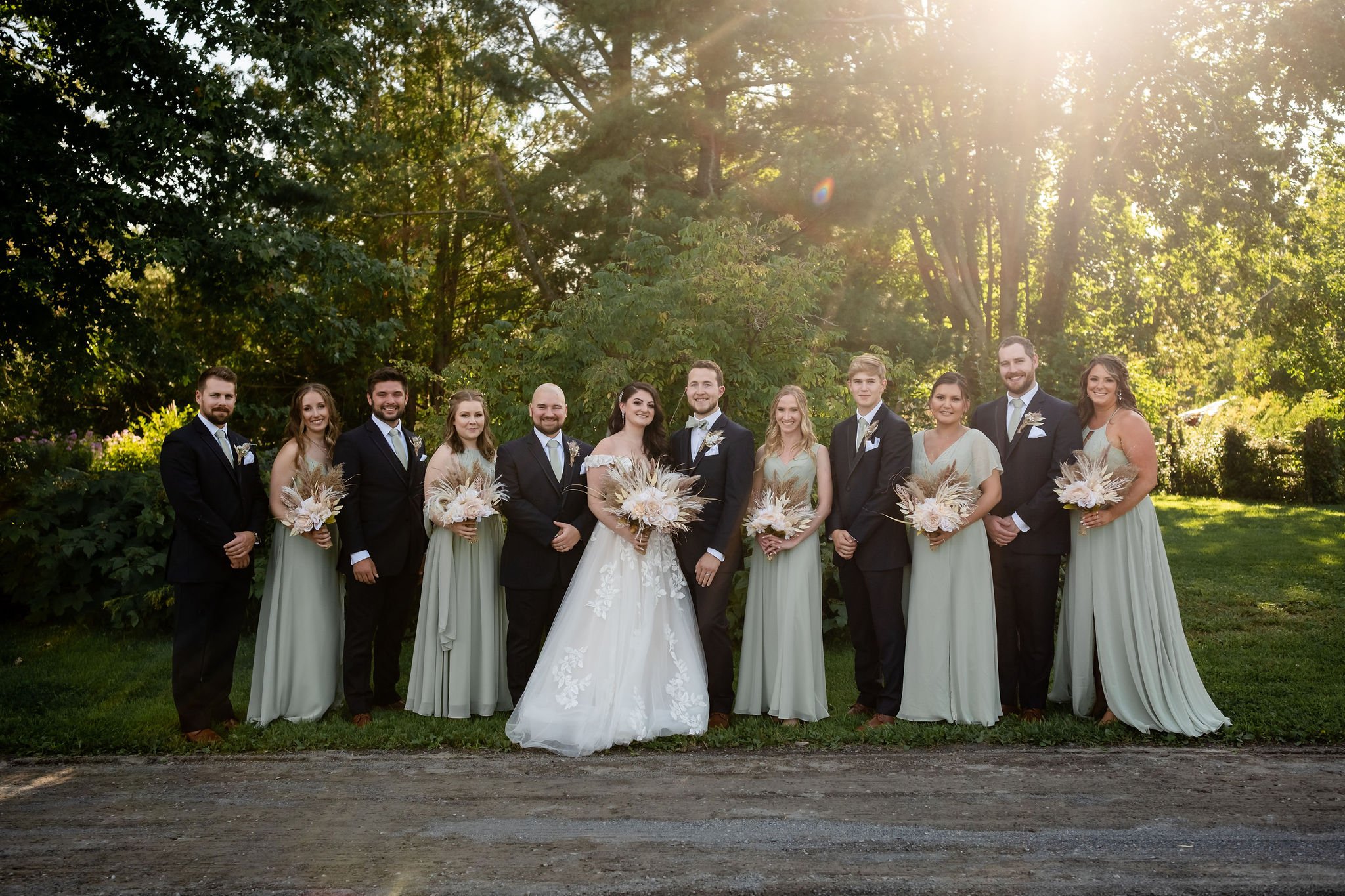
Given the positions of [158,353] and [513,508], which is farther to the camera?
[158,353]

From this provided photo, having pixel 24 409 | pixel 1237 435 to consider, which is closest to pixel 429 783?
pixel 24 409

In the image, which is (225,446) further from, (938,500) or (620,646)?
(938,500)

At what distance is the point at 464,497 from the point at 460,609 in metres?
0.81

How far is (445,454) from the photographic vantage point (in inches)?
261

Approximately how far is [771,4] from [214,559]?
1485cm

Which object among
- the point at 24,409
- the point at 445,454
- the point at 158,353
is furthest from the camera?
the point at 24,409

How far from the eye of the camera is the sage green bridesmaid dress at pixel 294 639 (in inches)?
255

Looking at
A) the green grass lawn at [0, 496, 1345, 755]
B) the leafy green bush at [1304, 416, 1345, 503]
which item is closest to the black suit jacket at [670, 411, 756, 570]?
the green grass lawn at [0, 496, 1345, 755]

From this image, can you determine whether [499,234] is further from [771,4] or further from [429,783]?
[429,783]

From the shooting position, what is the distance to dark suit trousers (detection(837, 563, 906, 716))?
6309 millimetres

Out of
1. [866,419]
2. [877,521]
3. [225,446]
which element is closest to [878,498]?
[877,521]

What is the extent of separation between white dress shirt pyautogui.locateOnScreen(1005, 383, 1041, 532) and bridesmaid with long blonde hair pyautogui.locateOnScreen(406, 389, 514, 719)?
3456mm

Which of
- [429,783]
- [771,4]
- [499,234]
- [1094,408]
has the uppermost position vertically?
[771,4]

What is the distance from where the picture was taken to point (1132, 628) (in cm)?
609
